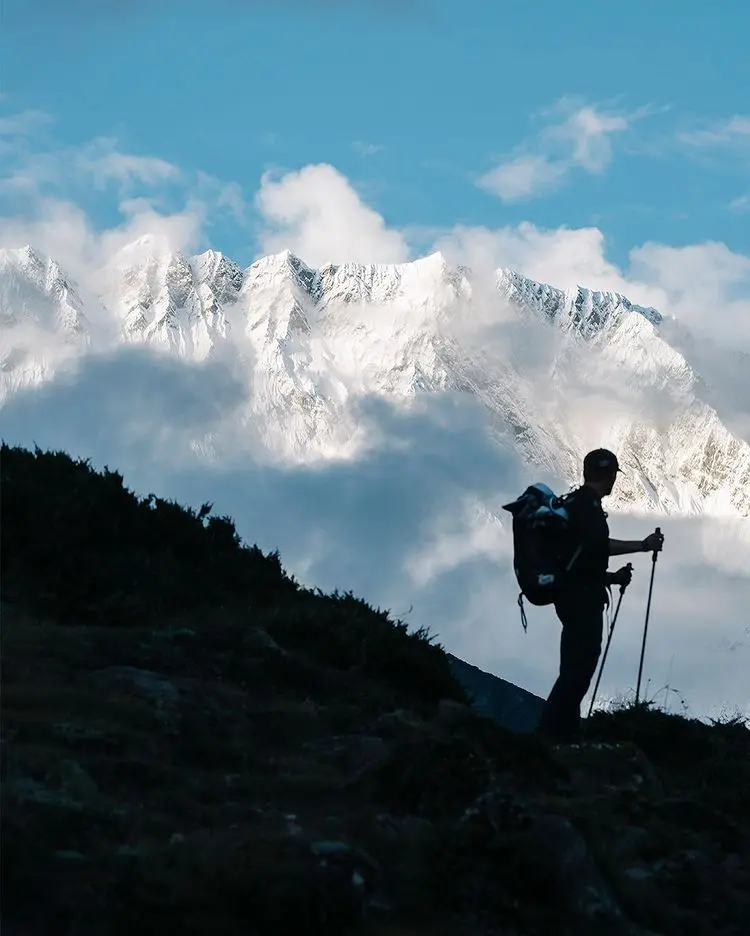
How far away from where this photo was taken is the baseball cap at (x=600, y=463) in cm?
1205

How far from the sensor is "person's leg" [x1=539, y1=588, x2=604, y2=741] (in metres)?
11.4

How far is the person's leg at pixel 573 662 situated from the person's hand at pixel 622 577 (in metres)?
0.54

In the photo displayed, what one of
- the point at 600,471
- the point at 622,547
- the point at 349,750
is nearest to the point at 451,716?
the point at 349,750

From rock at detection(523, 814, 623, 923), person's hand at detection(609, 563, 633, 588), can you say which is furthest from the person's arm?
rock at detection(523, 814, 623, 923)

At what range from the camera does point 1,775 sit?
287 inches

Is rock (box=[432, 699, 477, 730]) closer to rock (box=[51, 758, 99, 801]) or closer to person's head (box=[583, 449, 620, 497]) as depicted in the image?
person's head (box=[583, 449, 620, 497])

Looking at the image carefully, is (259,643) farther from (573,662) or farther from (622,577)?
(622,577)

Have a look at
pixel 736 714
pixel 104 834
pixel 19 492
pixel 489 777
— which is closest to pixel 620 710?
pixel 736 714

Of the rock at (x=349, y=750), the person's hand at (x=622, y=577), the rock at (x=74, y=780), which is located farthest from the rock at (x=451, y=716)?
the rock at (x=74, y=780)

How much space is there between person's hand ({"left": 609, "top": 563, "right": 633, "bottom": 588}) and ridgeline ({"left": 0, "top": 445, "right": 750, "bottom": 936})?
4.25 feet

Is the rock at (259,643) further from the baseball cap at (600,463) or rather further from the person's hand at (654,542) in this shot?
the person's hand at (654,542)

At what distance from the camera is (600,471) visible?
39.5 feet

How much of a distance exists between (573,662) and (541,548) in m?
0.93

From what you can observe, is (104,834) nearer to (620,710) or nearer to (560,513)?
(560,513)
